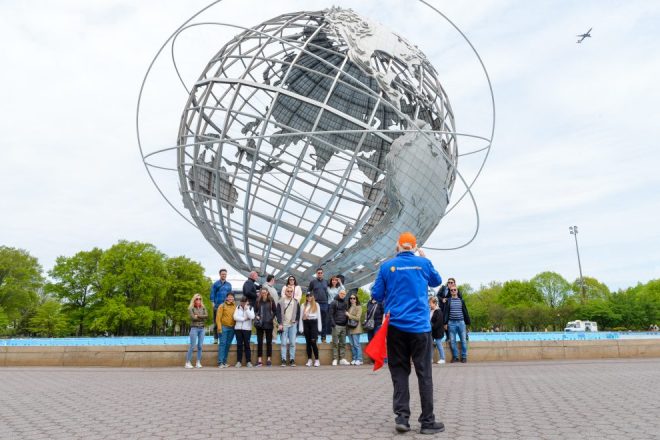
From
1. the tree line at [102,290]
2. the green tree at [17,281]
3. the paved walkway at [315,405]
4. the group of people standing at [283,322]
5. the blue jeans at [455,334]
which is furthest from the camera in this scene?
the green tree at [17,281]

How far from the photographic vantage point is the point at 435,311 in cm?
979

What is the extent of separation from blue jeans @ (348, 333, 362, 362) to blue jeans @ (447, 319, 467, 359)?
6.55 ft

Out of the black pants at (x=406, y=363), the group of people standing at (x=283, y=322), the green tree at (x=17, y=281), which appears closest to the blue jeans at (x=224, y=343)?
the group of people standing at (x=283, y=322)

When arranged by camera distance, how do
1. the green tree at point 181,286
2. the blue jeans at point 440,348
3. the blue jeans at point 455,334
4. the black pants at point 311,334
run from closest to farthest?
the black pants at point 311,334
the blue jeans at point 440,348
the blue jeans at point 455,334
the green tree at point 181,286

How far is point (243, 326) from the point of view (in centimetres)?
979

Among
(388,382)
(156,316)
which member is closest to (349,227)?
(388,382)

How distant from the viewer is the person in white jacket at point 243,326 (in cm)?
972

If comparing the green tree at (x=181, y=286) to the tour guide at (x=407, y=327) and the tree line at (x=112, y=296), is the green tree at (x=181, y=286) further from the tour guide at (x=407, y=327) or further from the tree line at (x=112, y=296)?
the tour guide at (x=407, y=327)

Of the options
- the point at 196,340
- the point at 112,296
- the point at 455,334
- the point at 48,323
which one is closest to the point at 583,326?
the point at 112,296

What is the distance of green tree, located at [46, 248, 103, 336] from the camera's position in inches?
1550

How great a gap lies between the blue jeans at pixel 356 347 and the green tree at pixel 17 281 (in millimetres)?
39297

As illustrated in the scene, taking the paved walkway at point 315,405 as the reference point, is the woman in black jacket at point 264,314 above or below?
above

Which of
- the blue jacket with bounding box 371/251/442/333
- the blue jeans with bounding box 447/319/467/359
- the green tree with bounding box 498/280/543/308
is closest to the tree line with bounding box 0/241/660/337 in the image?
the green tree with bounding box 498/280/543/308

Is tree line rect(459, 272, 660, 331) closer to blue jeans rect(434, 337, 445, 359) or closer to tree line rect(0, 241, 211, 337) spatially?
tree line rect(0, 241, 211, 337)
